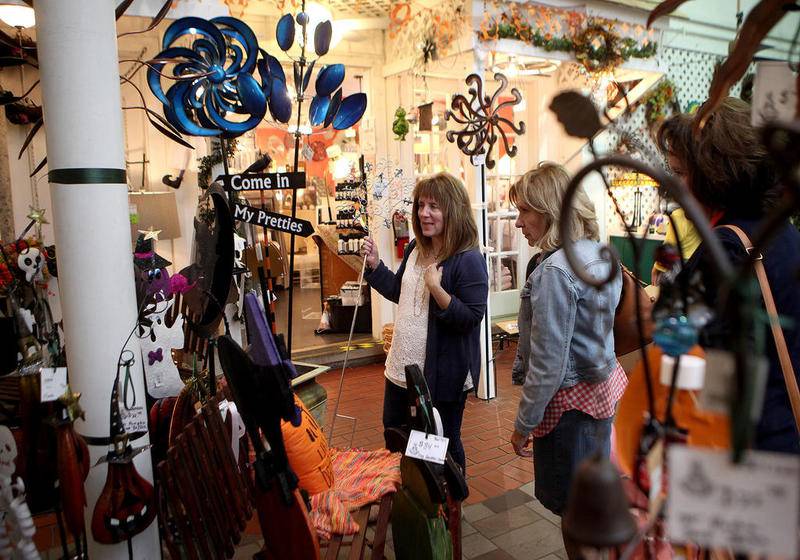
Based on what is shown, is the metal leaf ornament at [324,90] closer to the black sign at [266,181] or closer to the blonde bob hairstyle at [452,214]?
the black sign at [266,181]

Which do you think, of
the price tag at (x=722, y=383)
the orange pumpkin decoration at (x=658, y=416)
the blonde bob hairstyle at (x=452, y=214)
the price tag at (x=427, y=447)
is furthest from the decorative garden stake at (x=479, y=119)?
the price tag at (x=722, y=383)

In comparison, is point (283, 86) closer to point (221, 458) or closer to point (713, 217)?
point (221, 458)

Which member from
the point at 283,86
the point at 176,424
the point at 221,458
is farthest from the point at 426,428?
the point at 283,86

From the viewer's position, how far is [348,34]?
5.70m

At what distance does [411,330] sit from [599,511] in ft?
6.57

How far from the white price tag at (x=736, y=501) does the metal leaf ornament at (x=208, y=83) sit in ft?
6.26

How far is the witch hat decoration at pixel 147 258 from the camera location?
7.72 feet

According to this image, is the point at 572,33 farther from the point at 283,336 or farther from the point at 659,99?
the point at 283,336

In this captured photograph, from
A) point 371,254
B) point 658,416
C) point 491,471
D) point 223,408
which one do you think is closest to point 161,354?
point 223,408

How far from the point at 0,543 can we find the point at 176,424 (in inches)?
26.1

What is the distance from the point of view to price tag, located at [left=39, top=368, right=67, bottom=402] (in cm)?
144

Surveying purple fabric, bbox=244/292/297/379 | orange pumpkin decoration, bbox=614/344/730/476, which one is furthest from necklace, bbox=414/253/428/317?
orange pumpkin decoration, bbox=614/344/730/476

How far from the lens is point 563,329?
6.08 feet

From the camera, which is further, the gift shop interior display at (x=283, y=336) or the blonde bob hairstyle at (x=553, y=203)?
the blonde bob hairstyle at (x=553, y=203)
